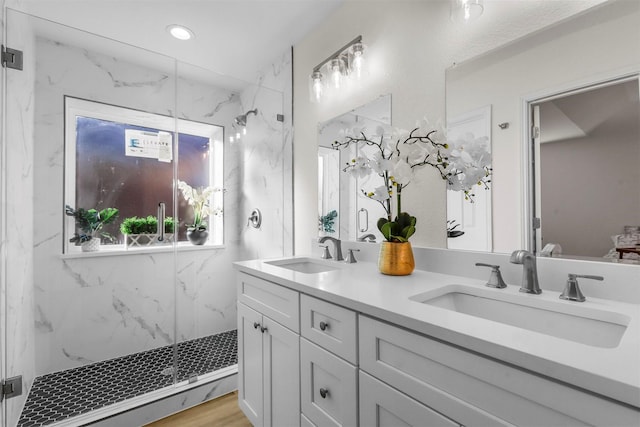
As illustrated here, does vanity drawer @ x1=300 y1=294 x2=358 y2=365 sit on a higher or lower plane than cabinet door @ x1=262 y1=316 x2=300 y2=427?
higher

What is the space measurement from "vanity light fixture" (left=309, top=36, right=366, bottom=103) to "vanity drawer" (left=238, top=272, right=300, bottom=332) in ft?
4.20

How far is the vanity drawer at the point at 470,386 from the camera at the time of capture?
48cm

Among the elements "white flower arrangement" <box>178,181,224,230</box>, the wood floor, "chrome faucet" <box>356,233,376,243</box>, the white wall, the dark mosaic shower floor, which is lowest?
the wood floor

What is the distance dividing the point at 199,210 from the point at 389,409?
201 cm

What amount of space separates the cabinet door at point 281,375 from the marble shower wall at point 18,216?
51.6 inches

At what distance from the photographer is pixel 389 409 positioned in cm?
79

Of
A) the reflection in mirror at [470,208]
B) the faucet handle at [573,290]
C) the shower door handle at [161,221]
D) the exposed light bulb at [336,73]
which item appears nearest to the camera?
the faucet handle at [573,290]

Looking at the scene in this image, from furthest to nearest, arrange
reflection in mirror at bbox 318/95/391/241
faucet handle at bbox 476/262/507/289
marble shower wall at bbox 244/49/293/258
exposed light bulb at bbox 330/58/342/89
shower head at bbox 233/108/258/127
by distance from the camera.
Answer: shower head at bbox 233/108/258/127
marble shower wall at bbox 244/49/293/258
exposed light bulb at bbox 330/58/342/89
reflection in mirror at bbox 318/95/391/241
faucet handle at bbox 476/262/507/289

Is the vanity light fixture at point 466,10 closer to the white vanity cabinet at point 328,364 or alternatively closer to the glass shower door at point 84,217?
the white vanity cabinet at point 328,364

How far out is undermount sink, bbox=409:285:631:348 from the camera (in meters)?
0.74

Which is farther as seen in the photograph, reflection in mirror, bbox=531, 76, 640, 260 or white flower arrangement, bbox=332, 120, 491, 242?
white flower arrangement, bbox=332, 120, 491, 242

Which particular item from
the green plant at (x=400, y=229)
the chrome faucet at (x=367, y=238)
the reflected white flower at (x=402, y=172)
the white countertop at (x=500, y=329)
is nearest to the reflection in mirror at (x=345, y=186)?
the chrome faucet at (x=367, y=238)

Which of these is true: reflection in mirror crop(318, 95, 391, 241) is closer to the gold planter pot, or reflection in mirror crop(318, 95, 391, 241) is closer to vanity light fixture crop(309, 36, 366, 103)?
vanity light fixture crop(309, 36, 366, 103)

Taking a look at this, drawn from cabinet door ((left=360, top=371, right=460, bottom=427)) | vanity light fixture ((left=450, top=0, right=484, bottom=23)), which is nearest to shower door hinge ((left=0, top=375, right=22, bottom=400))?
cabinet door ((left=360, top=371, right=460, bottom=427))
